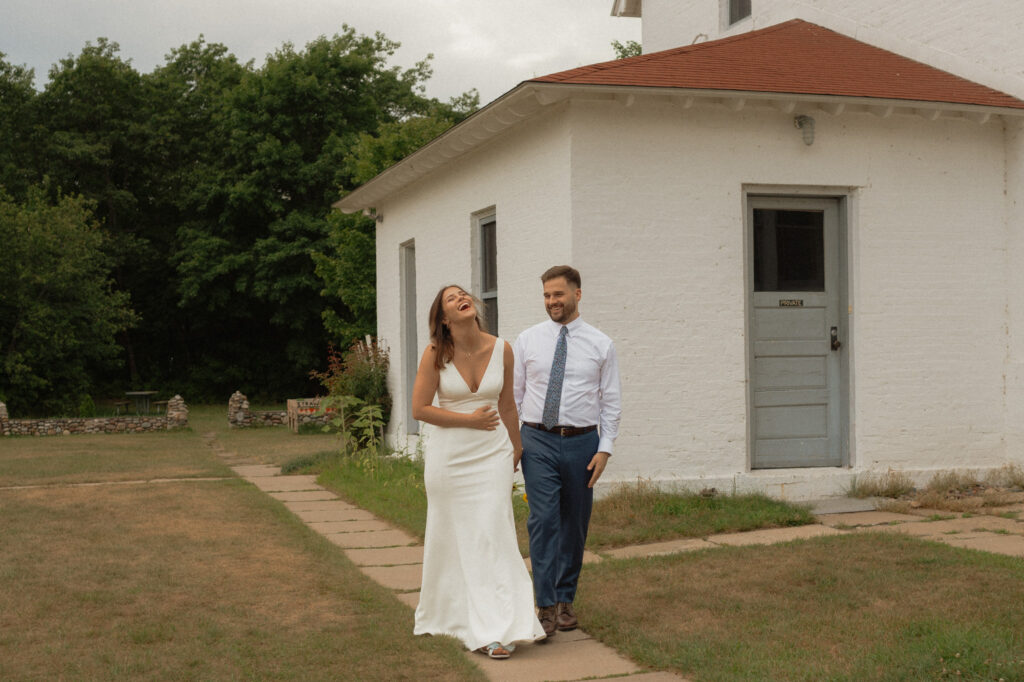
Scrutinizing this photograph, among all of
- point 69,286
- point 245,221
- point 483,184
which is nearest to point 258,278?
point 245,221

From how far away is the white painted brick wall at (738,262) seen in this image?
885 centimetres

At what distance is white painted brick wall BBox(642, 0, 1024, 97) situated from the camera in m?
10.0

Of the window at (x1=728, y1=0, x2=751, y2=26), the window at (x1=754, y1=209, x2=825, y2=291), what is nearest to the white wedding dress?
the window at (x1=754, y1=209, x2=825, y2=291)

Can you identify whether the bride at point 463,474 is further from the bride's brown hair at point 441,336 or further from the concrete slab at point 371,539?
the concrete slab at point 371,539

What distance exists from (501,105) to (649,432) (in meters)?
3.10

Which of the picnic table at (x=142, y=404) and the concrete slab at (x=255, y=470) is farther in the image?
the picnic table at (x=142, y=404)

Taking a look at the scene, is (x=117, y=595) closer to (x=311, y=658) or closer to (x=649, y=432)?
(x=311, y=658)

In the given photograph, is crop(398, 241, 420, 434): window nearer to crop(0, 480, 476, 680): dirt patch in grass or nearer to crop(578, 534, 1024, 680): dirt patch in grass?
crop(0, 480, 476, 680): dirt patch in grass

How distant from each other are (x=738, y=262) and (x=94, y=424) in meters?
19.0

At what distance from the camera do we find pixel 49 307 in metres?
29.4

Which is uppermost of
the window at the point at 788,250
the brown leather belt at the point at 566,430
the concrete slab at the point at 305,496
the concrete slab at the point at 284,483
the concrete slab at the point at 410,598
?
the window at the point at 788,250

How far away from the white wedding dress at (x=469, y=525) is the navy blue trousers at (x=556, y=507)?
0.62 feet

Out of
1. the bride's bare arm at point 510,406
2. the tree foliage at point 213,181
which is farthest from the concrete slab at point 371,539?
the tree foliage at point 213,181

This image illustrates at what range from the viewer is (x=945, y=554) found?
6.48 metres
